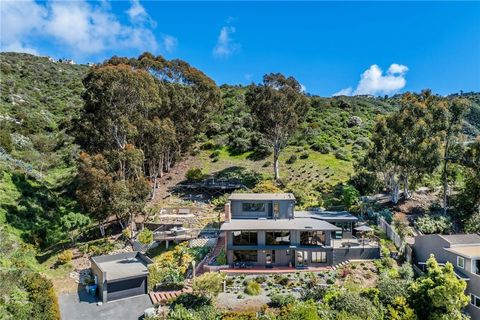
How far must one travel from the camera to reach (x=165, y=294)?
2745cm

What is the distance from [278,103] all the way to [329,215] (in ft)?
61.7

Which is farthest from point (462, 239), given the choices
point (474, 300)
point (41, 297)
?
point (41, 297)

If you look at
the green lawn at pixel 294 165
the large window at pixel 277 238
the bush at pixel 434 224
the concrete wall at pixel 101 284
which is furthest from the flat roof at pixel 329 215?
the concrete wall at pixel 101 284

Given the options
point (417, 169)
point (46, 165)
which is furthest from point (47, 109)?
point (417, 169)

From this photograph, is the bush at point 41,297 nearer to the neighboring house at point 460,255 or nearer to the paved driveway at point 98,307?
the paved driveway at point 98,307

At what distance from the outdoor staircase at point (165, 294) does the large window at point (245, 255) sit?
14.6ft

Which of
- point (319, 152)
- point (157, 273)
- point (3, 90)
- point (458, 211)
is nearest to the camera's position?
point (157, 273)

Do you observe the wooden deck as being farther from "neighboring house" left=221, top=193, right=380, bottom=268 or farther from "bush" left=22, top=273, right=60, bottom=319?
"bush" left=22, top=273, right=60, bottom=319

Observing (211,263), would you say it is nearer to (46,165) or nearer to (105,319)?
(105,319)

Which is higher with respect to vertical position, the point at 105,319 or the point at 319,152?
the point at 319,152

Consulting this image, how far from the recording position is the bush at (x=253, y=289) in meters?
26.5

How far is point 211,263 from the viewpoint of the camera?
30.8 meters

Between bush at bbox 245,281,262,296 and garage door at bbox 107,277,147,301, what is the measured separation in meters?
7.85

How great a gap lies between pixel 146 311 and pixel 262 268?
984 centimetres
